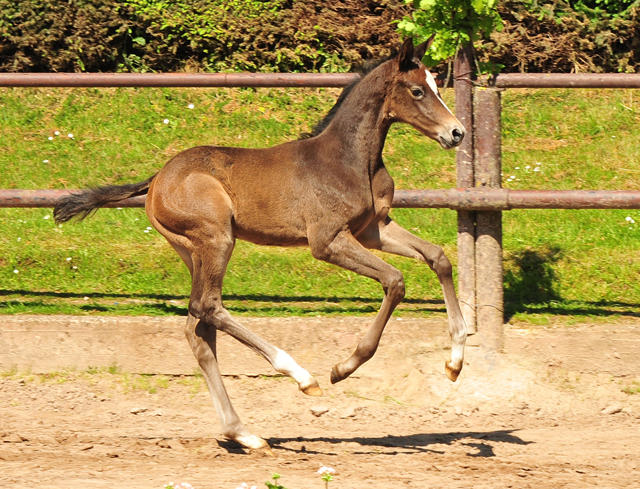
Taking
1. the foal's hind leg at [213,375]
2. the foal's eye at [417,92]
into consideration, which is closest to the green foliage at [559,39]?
the foal's eye at [417,92]

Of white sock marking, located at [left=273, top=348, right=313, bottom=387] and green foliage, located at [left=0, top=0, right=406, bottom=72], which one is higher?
green foliage, located at [left=0, top=0, right=406, bottom=72]

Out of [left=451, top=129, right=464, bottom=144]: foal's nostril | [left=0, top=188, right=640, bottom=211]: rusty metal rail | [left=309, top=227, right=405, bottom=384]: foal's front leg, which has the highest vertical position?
[left=451, top=129, right=464, bottom=144]: foal's nostril

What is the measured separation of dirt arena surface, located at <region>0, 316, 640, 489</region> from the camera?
429cm

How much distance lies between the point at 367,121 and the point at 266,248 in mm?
2328

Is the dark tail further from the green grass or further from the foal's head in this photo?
the foal's head

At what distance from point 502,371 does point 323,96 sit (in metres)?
4.32

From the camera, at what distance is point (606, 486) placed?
163 inches

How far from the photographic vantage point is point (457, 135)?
4781 mm

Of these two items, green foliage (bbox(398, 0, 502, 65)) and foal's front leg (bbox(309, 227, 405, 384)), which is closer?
foal's front leg (bbox(309, 227, 405, 384))

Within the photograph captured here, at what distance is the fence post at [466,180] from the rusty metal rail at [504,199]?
16 cm

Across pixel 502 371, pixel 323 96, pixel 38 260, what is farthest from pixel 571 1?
pixel 38 260

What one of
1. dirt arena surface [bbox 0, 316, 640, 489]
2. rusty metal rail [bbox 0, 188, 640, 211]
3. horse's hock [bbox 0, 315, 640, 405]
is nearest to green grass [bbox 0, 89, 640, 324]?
horse's hock [bbox 0, 315, 640, 405]

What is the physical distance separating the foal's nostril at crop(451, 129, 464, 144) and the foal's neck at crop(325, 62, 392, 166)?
1.57 feet

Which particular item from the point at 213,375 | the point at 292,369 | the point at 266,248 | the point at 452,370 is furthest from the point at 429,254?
the point at 266,248
